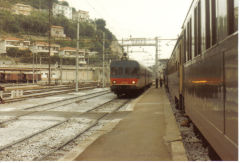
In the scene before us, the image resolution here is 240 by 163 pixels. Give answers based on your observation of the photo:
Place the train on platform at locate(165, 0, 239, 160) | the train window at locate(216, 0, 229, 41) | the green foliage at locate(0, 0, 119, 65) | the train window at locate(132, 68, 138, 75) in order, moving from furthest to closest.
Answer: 1. the green foliage at locate(0, 0, 119, 65)
2. the train window at locate(132, 68, 138, 75)
3. the train window at locate(216, 0, 229, 41)
4. the train on platform at locate(165, 0, 239, 160)

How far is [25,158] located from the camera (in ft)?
19.3


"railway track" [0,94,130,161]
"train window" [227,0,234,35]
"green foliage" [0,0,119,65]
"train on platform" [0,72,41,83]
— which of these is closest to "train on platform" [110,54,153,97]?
"railway track" [0,94,130,161]

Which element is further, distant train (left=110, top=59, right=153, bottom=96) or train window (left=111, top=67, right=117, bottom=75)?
train window (left=111, top=67, right=117, bottom=75)

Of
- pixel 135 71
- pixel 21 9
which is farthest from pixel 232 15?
pixel 21 9

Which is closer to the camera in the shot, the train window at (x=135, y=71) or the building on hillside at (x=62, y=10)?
the train window at (x=135, y=71)

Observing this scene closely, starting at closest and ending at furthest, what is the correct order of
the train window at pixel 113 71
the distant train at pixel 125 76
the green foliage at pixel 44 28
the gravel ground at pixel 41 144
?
the gravel ground at pixel 41 144 → the distant train at pixel 125 76 → the train window at pixel 113 71 → the green foliage at pixel 44 28

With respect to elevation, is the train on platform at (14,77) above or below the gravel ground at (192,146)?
above

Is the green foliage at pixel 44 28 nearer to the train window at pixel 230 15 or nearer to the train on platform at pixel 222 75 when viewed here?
the train on platform at pixel 222 75

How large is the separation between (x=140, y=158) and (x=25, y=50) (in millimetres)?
98370

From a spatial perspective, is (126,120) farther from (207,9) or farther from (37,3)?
(37,3)

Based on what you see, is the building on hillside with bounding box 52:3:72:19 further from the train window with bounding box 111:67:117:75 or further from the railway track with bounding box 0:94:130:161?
the railway track with bounding box 0:94:130:161

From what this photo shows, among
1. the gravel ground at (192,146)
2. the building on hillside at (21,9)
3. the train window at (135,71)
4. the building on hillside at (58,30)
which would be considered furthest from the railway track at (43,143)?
the building on hillside at (21,9)

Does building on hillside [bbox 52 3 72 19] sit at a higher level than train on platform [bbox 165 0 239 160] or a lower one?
higher

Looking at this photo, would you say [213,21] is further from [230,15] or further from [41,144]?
[41,144]
